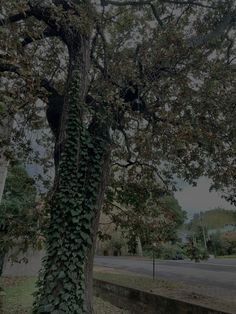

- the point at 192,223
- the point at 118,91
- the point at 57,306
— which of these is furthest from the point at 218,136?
the point at 192,223

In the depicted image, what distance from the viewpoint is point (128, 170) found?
7945mm

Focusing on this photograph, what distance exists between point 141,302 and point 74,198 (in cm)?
334

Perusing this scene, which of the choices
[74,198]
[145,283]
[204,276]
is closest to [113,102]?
[74,198]

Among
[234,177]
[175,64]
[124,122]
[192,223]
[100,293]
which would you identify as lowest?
[100,293]

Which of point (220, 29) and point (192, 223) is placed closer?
point (220, 29)

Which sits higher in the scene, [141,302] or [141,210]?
[141,210]

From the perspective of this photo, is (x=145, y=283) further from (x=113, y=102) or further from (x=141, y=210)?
(x=113, y=102)

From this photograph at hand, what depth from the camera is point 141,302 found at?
7.16m

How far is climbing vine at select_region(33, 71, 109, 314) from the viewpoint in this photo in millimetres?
4961

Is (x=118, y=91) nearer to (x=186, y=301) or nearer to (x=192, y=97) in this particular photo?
→ (x=192, y=97)

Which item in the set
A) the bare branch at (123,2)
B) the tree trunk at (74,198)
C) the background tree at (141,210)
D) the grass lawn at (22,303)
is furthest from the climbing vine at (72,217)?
the grass lawn at (22,303)

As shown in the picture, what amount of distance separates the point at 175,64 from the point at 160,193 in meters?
3.25

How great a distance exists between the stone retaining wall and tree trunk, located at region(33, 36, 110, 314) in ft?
5.82

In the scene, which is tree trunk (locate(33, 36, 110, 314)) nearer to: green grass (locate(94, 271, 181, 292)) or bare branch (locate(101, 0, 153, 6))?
bare branch (locate(101, 0, 153, 6))
